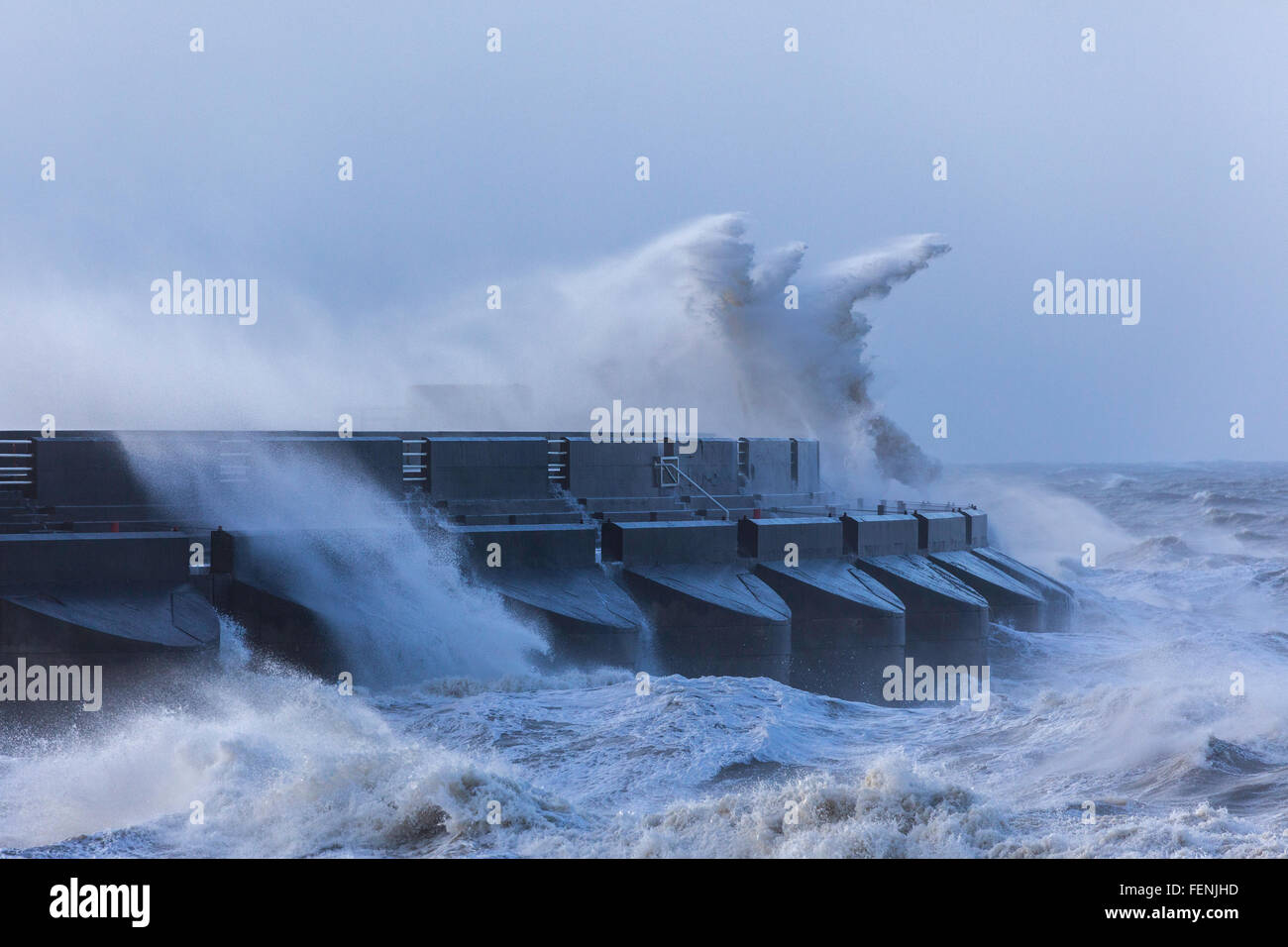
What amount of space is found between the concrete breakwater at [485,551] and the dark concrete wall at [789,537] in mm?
31

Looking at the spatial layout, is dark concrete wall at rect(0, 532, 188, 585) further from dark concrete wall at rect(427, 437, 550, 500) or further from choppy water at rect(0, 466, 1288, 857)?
dark concrete wall at rect(427, 437, 550, 500)

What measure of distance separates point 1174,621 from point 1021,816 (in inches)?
628

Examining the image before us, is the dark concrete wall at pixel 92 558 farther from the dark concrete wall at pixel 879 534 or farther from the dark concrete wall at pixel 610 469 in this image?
the dark concrete wall at pixel 879 534

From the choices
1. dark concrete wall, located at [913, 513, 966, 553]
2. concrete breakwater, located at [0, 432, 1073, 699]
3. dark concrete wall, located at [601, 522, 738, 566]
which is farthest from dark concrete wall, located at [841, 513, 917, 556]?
dark concrete wall, located at [601, 522, 738, 566]

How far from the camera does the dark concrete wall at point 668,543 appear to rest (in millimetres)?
13984

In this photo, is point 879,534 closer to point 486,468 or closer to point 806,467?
point 806,467

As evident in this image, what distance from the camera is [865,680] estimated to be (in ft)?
46.8

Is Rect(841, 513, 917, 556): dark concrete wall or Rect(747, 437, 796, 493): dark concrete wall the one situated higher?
Rect(747, 437, 796, 493): dark concrete wall

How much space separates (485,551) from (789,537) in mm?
4136

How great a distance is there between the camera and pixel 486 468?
1421cm

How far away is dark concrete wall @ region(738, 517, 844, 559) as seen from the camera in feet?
48.9

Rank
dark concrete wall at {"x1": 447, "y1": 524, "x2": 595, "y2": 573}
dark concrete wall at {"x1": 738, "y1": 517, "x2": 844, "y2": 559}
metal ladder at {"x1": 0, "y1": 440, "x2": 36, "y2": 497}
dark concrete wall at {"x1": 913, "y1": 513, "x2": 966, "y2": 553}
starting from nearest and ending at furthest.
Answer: metal ladder at {"x1": 0, "y1": 440, "x2": 36, "y2": 497}
dark concrete wall at {"x1": 447, "y1": 524, "x2": 595, "y2": 573}
dark concrete wall at {"x1": 738, "y1": 517, "x2": 844, "y2": 559}
dark concrete wall at {"x1": 913, "y1": 513, "x2": 966, "y2": 553}

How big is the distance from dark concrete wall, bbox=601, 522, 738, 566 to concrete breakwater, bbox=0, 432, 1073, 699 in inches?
0.8

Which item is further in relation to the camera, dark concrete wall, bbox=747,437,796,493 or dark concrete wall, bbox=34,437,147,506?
dark concrete wall, bbox=747,437,796,493
